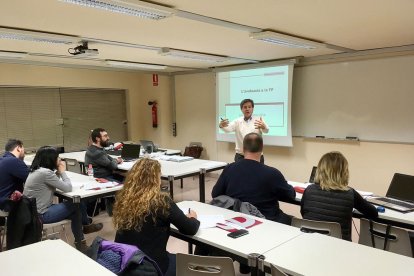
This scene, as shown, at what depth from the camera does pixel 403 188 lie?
291cm

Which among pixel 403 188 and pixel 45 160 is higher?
pixel 45 160

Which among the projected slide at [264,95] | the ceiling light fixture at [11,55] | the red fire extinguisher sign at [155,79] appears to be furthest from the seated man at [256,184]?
the red fire extinguisher sign at [155,79]

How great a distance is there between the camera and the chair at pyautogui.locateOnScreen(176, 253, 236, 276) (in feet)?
5.53

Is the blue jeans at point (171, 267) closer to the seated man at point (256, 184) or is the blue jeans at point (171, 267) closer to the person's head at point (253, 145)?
the seated man at point (256, 184)

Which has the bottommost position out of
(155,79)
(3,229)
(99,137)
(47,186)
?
(3,229)

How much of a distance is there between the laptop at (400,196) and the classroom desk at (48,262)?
2.27 m

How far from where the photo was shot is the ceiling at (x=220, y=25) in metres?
2.75

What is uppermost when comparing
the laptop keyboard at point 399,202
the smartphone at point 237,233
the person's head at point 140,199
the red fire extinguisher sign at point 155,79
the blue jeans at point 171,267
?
the red fire extinguisher sign at point 155,79

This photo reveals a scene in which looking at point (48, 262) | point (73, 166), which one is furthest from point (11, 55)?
point (48, 262)

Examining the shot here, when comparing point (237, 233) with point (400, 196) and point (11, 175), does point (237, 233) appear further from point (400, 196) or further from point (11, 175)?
point (11, 175)

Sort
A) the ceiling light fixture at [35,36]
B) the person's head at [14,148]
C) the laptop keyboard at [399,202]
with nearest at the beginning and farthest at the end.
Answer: the laptop keyboard at [399,202], the ceiling light fixture at [35,36], the person's head at [14,148]

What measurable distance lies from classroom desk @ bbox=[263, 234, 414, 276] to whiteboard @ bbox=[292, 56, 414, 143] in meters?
3.58

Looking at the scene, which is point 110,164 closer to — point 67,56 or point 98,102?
point 67,56

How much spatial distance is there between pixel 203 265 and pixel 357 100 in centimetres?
436
